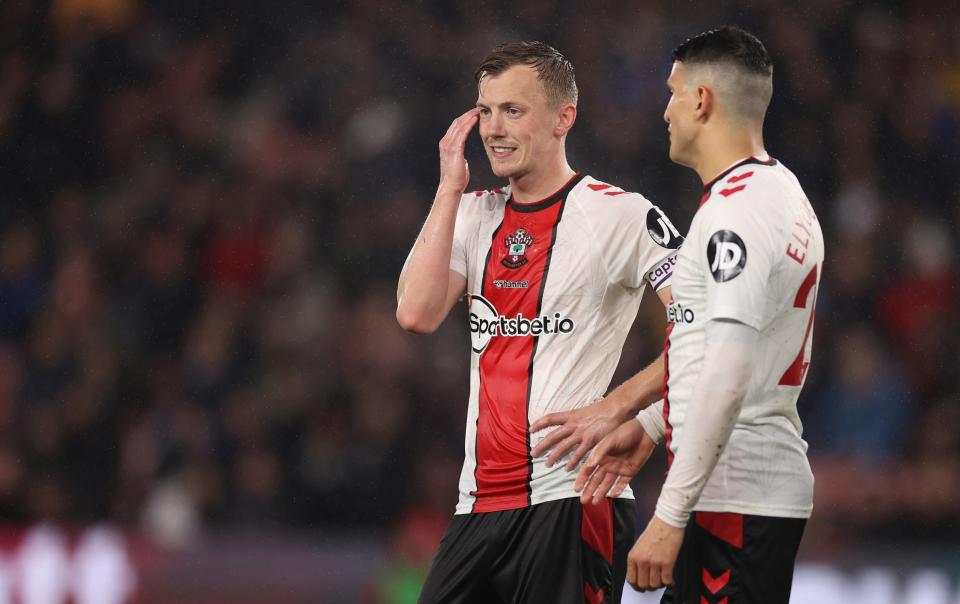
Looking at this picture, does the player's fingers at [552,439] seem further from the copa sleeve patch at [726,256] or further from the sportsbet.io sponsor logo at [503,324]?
the copa sleeve patch at [726,256]

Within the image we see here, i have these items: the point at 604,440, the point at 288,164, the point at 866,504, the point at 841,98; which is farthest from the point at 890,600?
Result: the point at 288,164

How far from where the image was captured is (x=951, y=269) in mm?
9375

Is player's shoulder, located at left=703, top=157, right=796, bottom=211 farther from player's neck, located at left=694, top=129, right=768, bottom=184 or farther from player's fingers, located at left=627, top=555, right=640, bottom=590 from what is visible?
player's fingers, located at left=627, top=555, right=640, bottom=590

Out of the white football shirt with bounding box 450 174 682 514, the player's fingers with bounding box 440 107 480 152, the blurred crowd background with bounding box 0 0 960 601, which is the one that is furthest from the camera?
the blurred crowd background with bounding box 0 0 960 601

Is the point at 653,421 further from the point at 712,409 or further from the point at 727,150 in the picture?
the point at 727,150

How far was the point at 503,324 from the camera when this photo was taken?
415 centimetres

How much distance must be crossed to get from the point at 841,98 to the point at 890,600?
488 cm

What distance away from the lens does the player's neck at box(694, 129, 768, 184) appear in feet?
11.4

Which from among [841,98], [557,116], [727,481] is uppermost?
[841,98]

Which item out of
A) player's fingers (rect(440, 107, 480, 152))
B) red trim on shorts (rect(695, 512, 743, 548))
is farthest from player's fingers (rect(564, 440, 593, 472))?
player's fingers (rect(440, 107, 480, 152))

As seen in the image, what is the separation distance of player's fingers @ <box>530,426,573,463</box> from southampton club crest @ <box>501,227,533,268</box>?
566 mm

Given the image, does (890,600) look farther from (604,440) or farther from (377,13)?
(377,13)

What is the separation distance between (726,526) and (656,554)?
0.80 feet

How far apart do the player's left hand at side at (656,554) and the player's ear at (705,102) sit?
1.09 meters
